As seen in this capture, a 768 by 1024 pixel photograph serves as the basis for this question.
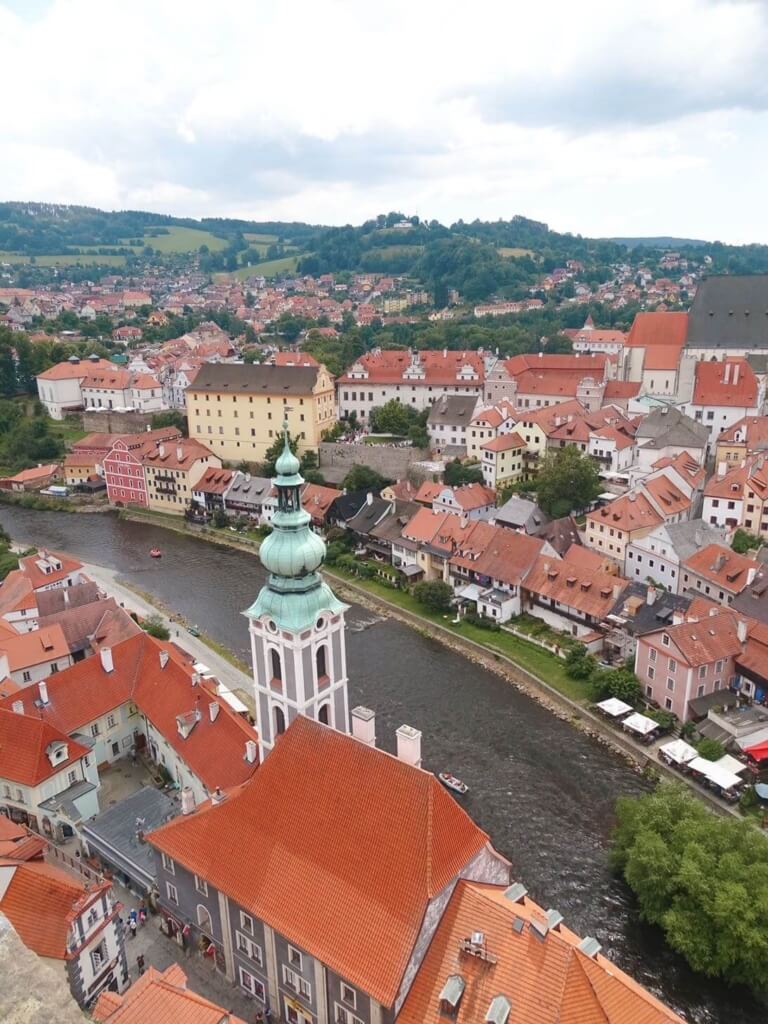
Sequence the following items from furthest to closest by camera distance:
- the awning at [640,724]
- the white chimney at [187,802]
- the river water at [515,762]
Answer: the awning at [640,724] → the river water at [515,762] → the white chimney at [187,802]

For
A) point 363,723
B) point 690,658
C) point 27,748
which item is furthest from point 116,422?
point 363,723

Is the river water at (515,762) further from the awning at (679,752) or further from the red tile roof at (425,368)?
the red tile roof at (425,368)

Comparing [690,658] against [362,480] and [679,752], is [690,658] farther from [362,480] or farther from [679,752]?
[362,480]

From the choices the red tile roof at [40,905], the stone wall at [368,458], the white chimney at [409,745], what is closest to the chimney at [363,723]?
the white chimney at [409,745]

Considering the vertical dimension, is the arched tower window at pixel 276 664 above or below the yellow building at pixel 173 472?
above

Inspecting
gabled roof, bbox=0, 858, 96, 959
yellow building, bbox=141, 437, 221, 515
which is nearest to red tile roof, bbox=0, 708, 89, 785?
gabled roof, bbox=0, 858, 96, 959
